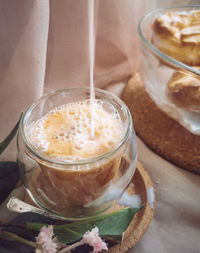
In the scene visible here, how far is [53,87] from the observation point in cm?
65

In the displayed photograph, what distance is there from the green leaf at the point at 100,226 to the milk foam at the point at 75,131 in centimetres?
10

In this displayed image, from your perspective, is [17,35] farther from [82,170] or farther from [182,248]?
[182,248]

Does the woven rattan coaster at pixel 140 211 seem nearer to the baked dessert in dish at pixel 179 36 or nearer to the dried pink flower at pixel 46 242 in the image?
the dried pink flower at pixel 46 242

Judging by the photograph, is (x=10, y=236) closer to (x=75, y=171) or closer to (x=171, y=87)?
(x=75, y=171)

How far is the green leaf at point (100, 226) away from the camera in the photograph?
0.39 m

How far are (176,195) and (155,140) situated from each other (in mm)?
111

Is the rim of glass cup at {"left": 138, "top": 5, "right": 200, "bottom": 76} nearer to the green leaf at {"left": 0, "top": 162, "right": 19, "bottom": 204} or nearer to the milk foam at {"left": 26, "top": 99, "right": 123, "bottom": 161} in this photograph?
the milk foam at {"left": 26, "top": 99, "right": 123, "bottom": 161}

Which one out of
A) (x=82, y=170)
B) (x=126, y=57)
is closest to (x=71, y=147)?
(x=82, y=170)

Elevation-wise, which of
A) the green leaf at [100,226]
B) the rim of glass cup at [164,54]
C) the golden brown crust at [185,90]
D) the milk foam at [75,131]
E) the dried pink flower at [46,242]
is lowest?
the green leaf at [100,226]

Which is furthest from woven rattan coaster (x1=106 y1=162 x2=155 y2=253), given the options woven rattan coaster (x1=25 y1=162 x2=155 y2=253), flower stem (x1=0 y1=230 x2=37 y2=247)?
flower stem (x1=0 y1=230 x2=37 y2=247)

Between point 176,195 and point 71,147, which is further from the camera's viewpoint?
point 176,195

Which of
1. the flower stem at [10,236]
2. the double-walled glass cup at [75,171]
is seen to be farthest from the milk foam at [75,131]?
the flower stem at [10,236]

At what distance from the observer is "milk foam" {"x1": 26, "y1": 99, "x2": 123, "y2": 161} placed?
0.37 m

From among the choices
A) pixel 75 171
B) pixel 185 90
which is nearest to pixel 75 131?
pixel 75 171
